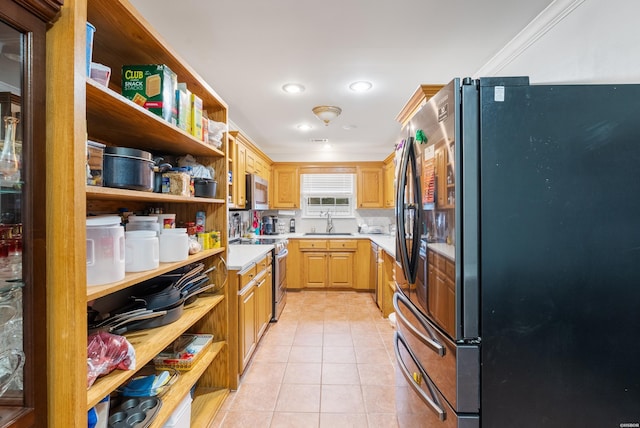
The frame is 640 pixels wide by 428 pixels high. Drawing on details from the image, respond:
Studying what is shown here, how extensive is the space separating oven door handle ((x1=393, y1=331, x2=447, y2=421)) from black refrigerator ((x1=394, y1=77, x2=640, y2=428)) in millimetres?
94

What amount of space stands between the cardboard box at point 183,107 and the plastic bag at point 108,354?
3.25 feet

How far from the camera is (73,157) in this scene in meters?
0.74

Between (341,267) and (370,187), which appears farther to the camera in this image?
(370,187)

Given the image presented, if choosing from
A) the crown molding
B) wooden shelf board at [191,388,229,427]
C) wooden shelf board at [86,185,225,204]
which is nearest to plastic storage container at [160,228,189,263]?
wooden shelf board at [86,185,225,204]

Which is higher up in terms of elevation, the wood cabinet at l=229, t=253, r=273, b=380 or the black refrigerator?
the black refrigerator

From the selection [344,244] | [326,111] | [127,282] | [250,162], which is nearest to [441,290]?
[127,282]

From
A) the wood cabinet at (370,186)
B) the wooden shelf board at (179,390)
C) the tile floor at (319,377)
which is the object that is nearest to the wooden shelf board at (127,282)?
the wooden shelf board at (179,390)

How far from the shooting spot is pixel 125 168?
1072 millimetres

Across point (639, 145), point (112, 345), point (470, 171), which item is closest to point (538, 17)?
point (639, 145)

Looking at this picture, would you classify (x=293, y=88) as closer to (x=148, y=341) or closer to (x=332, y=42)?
(x=332, y=42)

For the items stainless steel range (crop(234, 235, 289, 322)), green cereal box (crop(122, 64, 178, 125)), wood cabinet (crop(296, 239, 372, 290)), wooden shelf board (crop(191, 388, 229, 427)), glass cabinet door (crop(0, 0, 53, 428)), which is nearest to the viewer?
glass cabinet door (crop(0, 0, 53, 428))

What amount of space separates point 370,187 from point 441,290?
13.2 feet

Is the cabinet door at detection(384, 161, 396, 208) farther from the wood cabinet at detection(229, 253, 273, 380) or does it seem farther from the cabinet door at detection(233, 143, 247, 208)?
the wood cabinet at detection(229, 253, 273, 380)

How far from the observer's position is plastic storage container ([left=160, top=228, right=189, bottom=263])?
1.41 m
